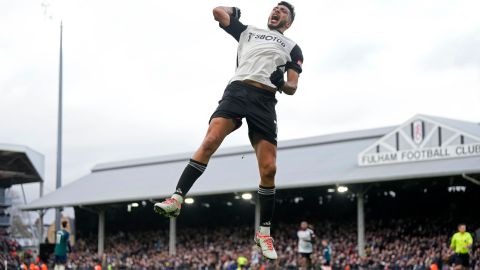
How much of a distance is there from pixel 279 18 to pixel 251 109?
3.06 feet

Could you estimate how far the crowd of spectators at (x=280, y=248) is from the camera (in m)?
27.3

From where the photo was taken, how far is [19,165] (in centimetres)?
4200

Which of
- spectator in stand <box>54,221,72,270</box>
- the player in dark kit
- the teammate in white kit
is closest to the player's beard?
the player in dark kit

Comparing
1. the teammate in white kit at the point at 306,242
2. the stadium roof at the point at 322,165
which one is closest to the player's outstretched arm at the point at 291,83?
the teammate in white kit at the point at 306,242

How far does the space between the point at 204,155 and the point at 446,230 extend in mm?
24429

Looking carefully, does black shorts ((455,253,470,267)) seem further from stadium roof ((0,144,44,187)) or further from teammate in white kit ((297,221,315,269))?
stadium roof ((0,144,44,187))

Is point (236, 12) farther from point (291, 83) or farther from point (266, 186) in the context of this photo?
point (266, 186)

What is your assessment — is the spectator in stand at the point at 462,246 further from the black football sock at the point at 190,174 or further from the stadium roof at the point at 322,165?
the black football sock at the point at 190,174

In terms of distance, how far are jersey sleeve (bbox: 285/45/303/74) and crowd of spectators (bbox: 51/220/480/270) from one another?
18871mm

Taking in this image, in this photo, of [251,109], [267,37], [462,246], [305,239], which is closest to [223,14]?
Answer: [267,37]

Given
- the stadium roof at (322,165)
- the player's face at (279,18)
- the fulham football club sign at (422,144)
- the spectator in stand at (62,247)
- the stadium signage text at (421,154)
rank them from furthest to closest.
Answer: the stadium roof at (322,165) → the fulham football club sign at (422,144) → the stadium signage text at (421,154) → the spectator in stand at (62,247) → the player's face at (279,18)

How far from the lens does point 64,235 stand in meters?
20.0

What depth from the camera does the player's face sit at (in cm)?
703

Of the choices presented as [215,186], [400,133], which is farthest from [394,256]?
[215,186]
